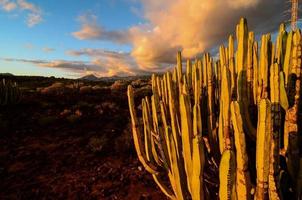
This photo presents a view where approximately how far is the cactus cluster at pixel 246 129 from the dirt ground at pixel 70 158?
2297 mm

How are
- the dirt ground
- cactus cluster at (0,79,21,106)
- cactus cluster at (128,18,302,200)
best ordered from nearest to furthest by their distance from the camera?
1. cactus cluster at (128,18,302,200)
2. the dirt ground
3. cactus cluster at (0,79,21,106)

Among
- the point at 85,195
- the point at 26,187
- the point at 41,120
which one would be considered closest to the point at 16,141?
the point at 41,120

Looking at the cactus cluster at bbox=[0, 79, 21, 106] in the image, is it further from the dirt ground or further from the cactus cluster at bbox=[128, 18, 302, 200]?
the cactus cluster at bbox=[128, 18, 302, 200]

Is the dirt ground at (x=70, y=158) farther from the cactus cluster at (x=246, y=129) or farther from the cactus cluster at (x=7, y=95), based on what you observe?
the cactus cluster at (x=246, y=129)

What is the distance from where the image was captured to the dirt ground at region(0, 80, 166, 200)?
5820mm

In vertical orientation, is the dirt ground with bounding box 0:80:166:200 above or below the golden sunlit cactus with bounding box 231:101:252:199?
below

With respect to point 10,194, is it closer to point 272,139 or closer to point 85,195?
point 85,195

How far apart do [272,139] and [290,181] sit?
0.88m

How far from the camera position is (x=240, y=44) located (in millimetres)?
3150

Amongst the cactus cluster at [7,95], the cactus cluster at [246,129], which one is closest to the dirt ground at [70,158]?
the cactus cluster at [7,95]

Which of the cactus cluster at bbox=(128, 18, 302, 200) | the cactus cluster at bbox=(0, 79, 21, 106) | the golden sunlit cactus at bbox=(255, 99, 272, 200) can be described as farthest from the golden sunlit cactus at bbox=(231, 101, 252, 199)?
the cactus cluster at bbox=(0, 79, 21, 106)

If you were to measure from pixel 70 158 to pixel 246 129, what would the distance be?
561cm

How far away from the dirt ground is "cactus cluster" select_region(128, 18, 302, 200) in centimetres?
230

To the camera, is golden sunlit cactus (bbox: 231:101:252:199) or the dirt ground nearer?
golden sunlit cactus (bbox: 231:101:252:199)
